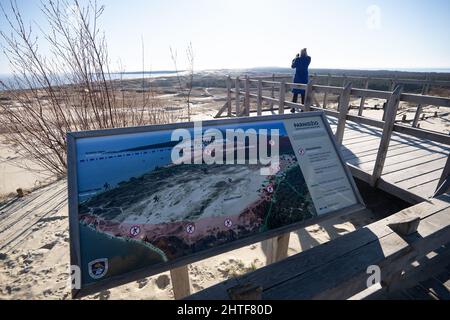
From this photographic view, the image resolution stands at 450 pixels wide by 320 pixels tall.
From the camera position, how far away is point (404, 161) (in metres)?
4.32

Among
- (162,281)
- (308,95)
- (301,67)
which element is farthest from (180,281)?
(301,67)

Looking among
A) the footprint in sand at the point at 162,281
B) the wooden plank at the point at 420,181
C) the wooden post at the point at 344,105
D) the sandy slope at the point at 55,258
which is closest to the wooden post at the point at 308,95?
the wooden post at the point at 344,105

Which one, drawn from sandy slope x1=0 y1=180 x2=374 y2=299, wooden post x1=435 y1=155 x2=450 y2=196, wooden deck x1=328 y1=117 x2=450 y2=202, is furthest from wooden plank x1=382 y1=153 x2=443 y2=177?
wooden post x1=435 y1=155 x2=450 y2=196

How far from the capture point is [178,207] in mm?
1527

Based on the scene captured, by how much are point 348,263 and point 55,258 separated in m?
3.33

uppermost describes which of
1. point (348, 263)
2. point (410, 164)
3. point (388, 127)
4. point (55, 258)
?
point (388, 127)

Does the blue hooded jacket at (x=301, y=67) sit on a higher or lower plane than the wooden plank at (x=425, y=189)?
higher

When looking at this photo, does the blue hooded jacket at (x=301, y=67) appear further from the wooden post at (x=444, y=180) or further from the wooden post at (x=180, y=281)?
the wooden post at (x=180, y=281)

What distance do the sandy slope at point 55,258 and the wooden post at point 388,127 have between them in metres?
0.69

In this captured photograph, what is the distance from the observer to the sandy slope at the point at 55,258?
Result: 2.67 metres

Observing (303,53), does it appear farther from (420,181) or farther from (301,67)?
(420,181)
